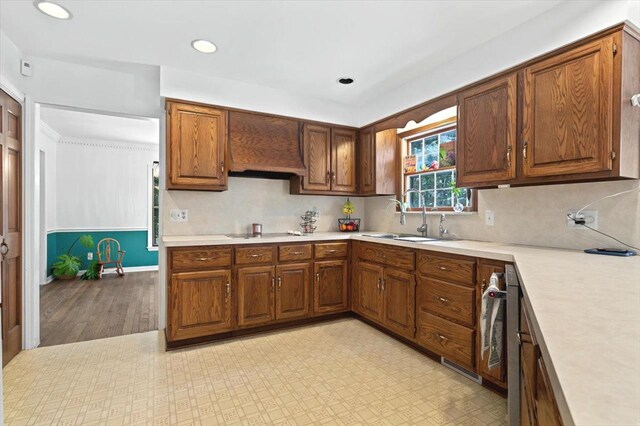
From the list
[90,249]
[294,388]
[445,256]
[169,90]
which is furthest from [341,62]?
[90,249]

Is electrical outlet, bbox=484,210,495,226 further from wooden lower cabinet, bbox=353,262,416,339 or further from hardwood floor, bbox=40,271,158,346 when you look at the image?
hardwood floor, bbox=40,271,158,346

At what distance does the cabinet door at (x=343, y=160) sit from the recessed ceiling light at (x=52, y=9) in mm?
2508

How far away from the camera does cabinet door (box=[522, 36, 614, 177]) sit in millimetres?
1868

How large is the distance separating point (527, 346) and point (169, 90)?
323cm

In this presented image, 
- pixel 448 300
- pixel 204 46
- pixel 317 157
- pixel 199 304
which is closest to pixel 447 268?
pixel 448 300

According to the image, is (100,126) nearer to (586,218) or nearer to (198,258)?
(198,258)

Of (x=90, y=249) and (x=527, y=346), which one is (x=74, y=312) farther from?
(x=527, y=346)

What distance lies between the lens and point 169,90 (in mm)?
3041

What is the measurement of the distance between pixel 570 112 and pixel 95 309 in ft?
16.3

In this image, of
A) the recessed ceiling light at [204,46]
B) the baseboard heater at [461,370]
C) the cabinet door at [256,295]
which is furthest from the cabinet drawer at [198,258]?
the baseboard heater at [461,370]

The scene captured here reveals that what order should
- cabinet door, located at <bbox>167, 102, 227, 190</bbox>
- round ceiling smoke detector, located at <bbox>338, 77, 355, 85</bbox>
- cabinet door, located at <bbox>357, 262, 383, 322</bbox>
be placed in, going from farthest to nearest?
round ceiling smoke detector, located at <bbox>338, 77, 355, 85</bbox>
cabinet door, located at <bbox>357, 262, 383, 322</bbox>
cabinet door, located at <bbox>167, 102, 227, 190</bbox>

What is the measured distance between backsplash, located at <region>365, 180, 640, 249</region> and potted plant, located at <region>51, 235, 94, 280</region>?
19.1 ft

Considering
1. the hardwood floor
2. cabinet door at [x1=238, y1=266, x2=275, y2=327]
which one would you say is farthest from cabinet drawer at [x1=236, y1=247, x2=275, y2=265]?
the hardwood floor

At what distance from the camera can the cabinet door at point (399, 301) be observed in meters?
2.78
